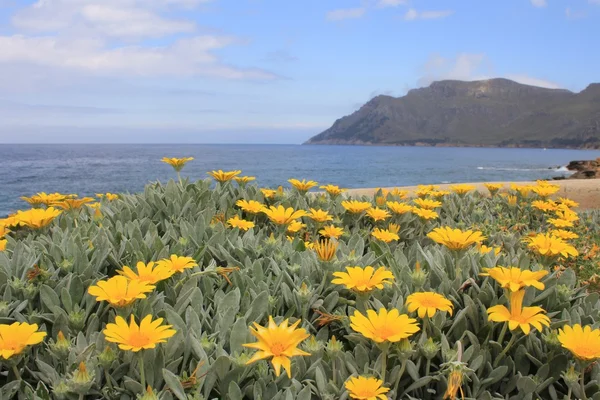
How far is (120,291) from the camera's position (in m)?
1.46

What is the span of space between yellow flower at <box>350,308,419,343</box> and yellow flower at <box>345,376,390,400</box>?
0.11 metres

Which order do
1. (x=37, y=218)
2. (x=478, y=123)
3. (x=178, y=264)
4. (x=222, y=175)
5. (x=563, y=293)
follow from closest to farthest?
(x=178, y=264) → (x=563, y=293) → (x=37, y=218) → (x=222, y=175) → (x=478, y=123)

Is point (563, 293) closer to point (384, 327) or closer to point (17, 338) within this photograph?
point (384, 327)

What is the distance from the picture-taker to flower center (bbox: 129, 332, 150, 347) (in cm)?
131

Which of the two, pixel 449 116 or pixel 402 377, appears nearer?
pixel 402 377

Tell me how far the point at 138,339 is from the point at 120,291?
202mm

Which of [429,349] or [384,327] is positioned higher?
[384,327]

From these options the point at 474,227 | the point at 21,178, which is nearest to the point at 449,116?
the point at 21,178

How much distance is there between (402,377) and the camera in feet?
5.30

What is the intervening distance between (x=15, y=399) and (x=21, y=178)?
42.9 metres

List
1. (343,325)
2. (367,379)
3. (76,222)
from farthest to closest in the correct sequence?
(76,222)
(343,325)
(367,379)

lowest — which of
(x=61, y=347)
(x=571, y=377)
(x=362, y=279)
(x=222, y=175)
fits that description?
(x=571, y=377)

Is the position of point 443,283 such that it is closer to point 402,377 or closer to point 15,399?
point 402,377

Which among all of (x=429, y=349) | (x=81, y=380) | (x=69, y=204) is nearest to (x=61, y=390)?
(x=81, y=380)
